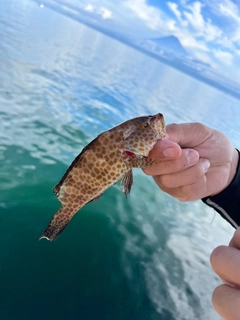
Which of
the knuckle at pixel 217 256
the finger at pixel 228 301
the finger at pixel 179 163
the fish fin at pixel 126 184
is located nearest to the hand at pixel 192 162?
the finger at pixel 179 163

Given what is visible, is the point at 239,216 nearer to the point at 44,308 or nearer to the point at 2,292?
the point at 44,308

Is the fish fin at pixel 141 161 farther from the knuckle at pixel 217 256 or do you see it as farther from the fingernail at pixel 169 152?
the knuckle at pixel 217 256

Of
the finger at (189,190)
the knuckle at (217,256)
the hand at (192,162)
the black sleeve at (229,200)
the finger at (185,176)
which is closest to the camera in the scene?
the knuckle at (217,256)

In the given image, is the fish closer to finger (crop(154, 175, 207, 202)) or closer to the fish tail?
the fish tail

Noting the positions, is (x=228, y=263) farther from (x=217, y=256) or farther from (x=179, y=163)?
(x=179, y=163)

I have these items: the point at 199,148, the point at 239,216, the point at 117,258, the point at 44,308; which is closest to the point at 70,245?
the point at 117,258

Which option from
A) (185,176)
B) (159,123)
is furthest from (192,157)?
(159,123)
